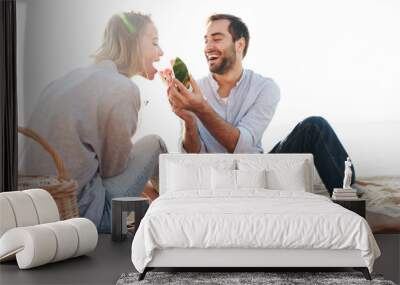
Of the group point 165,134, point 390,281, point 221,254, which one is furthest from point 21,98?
point 390,281

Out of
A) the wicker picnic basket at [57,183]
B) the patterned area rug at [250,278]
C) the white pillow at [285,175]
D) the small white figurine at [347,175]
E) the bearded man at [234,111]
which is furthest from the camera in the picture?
the bearded man at [234,111]

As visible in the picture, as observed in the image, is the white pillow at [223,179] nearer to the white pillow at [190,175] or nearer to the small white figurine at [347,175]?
the white pillow at [190,175]

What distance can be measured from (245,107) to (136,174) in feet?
4.92

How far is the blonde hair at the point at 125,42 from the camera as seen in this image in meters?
7.67

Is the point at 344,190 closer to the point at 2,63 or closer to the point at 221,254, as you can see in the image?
the point at 221,254

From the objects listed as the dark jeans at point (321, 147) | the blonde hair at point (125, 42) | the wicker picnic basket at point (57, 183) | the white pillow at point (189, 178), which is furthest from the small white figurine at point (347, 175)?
the wicker picnic basket at point (57, 183)

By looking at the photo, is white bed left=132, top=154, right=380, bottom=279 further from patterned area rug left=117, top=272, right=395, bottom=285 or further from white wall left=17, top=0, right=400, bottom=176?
white wall left=17, top=0, right=400, bottom=176

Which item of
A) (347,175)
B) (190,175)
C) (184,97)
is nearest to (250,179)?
(190,175)

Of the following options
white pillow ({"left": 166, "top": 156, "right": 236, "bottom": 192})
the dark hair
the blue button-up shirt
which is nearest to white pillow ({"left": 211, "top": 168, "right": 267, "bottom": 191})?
white pillow ({"left": 166, "top": 156, "right": 236, "bottom": 192})

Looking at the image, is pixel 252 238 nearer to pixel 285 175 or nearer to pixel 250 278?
pixel 250 278

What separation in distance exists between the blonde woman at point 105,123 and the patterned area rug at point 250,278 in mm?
2543

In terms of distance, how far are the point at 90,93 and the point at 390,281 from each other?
419cm

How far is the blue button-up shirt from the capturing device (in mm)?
7582

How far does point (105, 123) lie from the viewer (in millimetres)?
7621
